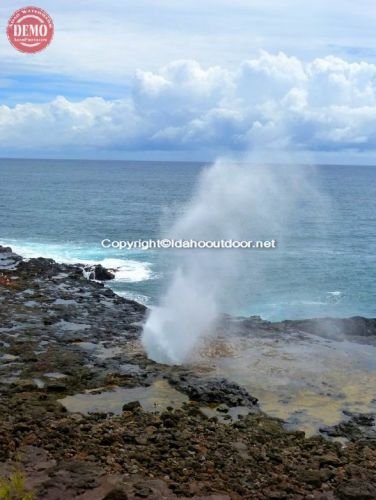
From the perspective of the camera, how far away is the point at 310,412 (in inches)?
1088

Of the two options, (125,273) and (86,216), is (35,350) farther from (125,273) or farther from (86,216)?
(86,216)

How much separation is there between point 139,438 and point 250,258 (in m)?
45.7

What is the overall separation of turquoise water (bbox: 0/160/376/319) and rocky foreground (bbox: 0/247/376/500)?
17.0m

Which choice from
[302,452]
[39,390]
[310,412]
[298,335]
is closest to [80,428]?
[39,390]

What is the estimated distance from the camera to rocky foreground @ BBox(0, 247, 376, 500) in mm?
19906

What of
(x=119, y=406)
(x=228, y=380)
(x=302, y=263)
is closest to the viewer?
(x=119, y=406)

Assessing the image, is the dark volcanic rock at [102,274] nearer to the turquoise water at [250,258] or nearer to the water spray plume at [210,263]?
the turquoise water at [250,258]

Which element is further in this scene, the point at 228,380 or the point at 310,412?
the point at 228,380

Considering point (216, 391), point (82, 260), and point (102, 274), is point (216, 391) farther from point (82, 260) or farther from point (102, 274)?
point (82, 260)

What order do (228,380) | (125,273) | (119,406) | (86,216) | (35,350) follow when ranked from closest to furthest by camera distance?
(119,406), (228,380), (35,350), (125,273), (86,216)

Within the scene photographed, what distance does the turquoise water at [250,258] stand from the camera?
51.4 meters

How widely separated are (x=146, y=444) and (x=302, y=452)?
18.7ft

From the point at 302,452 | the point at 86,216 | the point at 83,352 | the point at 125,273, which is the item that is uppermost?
the point at 86,216

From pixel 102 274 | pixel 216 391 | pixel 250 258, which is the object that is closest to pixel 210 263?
pixel 250 258
